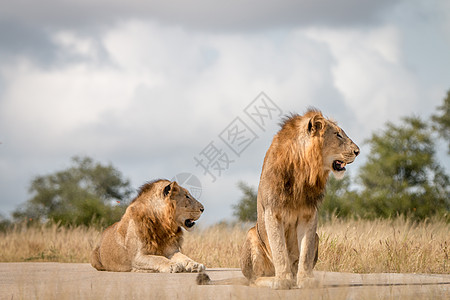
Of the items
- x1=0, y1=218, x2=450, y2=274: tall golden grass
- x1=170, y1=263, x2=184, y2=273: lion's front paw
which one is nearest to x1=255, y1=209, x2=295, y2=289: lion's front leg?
x1=0, y1=218, x2=450, y2=274: tall golden grass

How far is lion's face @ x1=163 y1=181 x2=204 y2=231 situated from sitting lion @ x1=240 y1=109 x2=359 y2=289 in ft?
10.5

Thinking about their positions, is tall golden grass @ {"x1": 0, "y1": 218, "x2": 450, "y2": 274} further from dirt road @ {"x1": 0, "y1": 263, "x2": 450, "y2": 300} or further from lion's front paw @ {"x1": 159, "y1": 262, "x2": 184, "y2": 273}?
lion's front paw @ {"x1": 159, "y1": 262, "x2": 184, "y2": 273}

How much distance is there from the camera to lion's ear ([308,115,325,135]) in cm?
605

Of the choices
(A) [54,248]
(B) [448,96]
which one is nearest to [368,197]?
(B) [448,96]

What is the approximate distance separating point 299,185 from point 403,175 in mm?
23396

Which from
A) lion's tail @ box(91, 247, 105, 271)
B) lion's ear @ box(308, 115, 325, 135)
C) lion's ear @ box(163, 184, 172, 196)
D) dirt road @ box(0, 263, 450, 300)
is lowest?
dirt road @ box(0, 263, 450, 300)

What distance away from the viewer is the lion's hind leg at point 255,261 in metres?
6.42

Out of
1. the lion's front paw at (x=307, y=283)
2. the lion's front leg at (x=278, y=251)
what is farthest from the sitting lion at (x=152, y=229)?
the lion's front paw at (x=307, y=283)

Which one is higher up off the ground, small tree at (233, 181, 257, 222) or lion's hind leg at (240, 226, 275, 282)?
small tree at (233, 181, 257, 222)

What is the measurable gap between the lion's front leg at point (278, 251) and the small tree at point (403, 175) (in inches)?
809

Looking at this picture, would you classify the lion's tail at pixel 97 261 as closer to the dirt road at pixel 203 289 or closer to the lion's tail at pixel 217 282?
the dirt road at pixel 203 289

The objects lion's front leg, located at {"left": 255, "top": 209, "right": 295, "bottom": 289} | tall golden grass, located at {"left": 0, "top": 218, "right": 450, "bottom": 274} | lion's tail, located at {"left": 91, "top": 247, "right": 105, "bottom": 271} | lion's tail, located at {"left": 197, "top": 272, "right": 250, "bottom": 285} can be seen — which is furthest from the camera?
lion's tail, located at {"left": 91, "top": 247, "right": 105, "bottom": 271}

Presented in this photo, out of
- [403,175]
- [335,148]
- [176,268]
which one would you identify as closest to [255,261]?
[335,148]

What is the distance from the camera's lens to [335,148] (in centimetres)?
614
